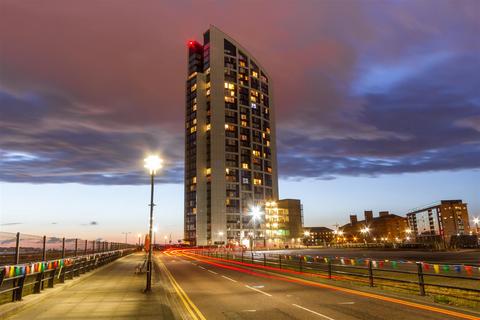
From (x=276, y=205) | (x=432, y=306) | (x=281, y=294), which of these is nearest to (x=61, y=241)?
(x=281, y=294)

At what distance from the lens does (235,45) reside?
600 ft

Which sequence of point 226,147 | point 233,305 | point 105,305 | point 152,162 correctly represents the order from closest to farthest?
point 105,305, point 233,305, point 152,162, point 226,147

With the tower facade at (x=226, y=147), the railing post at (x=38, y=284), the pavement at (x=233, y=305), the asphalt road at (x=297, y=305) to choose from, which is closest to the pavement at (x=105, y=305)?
the pavement at (x=233, y=305)

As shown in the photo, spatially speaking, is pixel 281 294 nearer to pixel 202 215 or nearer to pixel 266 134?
pixel 202 215

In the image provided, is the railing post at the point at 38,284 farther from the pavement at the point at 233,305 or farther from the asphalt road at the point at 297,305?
the asphalt road at the point at 297,305

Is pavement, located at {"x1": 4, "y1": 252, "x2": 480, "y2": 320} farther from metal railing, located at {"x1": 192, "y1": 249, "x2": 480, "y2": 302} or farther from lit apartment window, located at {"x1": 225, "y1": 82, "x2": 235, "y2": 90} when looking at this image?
lit apartment window, located at {"x1": 225, "y1": 82, "x2": 235, "y2": 90}

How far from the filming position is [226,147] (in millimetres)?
167125

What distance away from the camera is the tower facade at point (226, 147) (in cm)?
16125

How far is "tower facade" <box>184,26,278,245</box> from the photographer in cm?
16125

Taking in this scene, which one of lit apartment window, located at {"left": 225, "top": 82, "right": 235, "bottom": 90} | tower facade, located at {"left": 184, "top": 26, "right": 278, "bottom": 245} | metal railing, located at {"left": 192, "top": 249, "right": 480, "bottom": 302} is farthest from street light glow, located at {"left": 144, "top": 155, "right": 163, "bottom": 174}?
lit apartment window, located at {"left": 225, "top": 82, "right": 235, "bottom": 90}

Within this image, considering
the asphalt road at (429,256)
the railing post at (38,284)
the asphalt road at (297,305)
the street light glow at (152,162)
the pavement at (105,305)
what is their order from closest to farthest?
the pavement at (105,305), the asphalt road at (297,305), the railing post at (38,284), the street light glow at (152,162), the asphalt road at (429,256)

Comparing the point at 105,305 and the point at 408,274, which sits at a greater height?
the point at 105,305

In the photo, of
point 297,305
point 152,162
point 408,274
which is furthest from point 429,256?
point 152,162

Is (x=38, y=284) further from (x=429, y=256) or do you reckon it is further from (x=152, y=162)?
(x=429, y=256)
